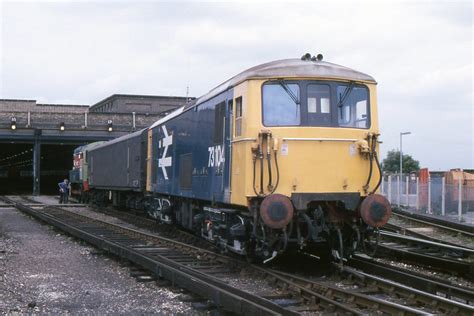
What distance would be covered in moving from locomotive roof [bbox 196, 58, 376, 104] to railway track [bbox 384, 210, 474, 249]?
6.06m

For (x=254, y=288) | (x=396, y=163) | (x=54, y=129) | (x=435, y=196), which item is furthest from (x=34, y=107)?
(x=254, y=288)

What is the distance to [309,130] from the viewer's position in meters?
9.41

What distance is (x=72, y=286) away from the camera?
30.1 feet

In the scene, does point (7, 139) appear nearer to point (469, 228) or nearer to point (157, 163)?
point (157, 163)

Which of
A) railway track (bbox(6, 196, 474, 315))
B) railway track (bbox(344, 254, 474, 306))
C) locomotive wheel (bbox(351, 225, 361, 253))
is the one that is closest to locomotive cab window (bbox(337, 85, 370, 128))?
locomotive wheel (bbox(351, 225, 361, 253))

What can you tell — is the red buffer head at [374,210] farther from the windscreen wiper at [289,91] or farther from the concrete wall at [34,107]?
the concrete wall at [34,107]

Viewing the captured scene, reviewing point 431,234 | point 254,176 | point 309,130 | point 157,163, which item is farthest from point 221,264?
point 431,234

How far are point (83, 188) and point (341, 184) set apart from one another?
25.7 metres

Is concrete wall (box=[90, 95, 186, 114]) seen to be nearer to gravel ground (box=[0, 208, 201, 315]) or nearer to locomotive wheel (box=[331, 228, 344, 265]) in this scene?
gravel ground (box=[0, 208, 201, 315])

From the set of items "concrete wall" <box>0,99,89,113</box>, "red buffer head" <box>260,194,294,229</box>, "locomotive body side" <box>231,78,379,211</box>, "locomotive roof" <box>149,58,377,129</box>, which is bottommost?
"red buffer head" <box>260,194,294,229</box>

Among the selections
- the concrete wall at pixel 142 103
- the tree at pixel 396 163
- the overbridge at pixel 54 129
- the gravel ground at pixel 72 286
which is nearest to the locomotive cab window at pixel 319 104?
the gravel ground at pixel 72 286

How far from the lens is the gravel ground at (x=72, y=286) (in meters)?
7.74

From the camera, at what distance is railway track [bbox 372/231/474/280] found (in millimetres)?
9953

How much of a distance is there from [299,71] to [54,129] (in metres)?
35.3
